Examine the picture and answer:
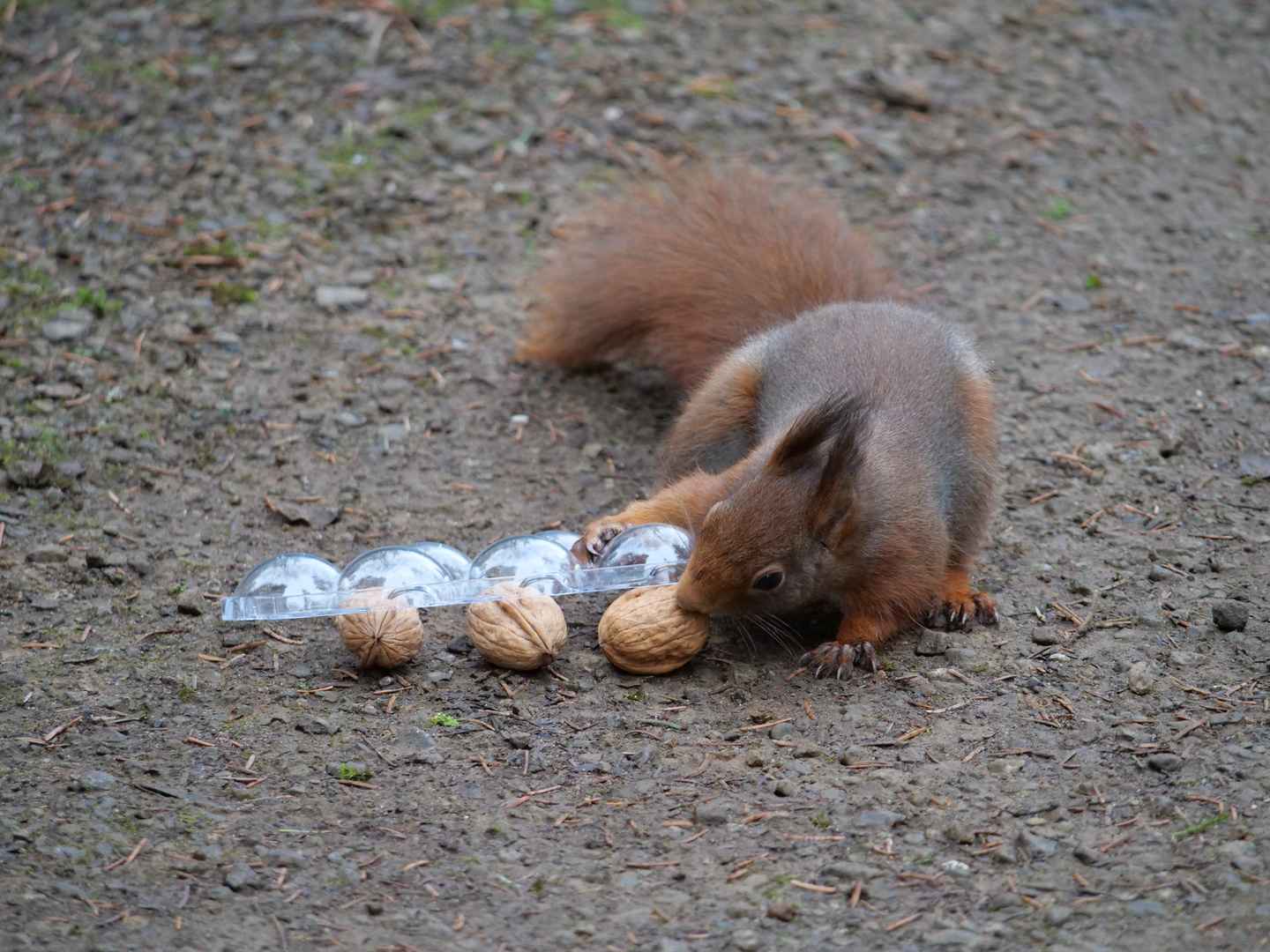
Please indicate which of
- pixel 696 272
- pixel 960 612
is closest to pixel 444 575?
pixel 960 612

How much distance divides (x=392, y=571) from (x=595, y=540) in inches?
20.3

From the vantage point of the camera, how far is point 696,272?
3.52 meters

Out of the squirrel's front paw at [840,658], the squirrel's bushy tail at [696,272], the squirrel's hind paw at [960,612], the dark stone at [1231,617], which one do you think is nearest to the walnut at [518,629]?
the squirrel's front paw at [840,658]

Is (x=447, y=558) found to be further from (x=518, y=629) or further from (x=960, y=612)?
(x=960, y=612)

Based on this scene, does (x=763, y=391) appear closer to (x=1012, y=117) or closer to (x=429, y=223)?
(x=429, y=223)

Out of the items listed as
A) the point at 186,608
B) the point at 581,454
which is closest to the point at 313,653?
the point at 186,608

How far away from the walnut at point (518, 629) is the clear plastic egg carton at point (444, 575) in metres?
0.03

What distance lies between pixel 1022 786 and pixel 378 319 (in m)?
2.52

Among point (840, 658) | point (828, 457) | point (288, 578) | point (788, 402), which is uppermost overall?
point (828, 457)

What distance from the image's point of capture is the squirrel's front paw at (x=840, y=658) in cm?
271

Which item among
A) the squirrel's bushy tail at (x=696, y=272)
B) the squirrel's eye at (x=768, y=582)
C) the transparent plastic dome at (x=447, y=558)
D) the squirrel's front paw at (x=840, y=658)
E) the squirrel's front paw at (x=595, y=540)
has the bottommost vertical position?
the squirrel's front paw at (x=840, y=658)

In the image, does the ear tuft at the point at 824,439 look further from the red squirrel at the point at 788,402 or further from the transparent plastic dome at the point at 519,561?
the transparent plastic dome at the point at 519,561

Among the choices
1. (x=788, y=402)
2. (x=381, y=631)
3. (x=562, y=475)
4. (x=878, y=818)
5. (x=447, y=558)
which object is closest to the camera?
(x=878, y=818)

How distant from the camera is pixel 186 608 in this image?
2814 mm
